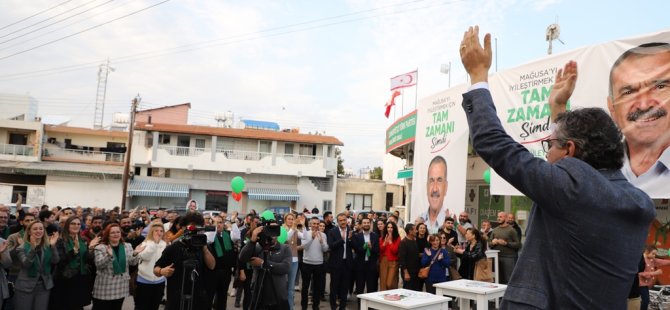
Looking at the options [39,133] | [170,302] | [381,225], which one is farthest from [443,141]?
[39,133]

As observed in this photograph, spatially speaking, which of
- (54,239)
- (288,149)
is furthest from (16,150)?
(54,239)

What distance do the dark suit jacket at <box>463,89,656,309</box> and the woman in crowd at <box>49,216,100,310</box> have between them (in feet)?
19.5

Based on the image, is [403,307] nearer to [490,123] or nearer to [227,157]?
[490,123]

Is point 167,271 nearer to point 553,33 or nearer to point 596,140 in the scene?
point 596,140

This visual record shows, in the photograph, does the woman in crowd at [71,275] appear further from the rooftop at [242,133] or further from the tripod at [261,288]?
the rooftop at [242,133]

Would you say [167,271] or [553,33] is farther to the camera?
[553,33]

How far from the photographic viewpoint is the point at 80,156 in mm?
30641

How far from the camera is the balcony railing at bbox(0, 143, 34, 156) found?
2827 cm

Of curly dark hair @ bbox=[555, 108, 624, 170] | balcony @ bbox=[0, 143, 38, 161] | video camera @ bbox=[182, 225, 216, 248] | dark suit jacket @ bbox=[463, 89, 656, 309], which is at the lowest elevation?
video camera @ bbox=[182, 225, 216, 248]

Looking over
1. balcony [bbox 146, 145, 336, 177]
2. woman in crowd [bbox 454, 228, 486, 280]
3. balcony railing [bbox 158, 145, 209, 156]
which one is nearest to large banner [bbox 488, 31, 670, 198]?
woman in crowd [bbox 454, 228, 486, 280]

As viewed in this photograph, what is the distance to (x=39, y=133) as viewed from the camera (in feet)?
95.6

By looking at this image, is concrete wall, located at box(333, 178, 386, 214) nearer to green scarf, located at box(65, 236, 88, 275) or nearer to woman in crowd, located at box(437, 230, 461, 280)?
woman in crowd, located at box(437, 230, 461, 280)

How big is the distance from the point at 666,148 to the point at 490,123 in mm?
6248

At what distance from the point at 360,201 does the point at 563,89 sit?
3166 centimetres
